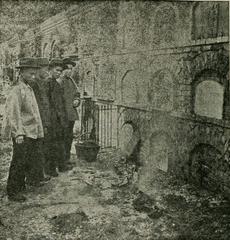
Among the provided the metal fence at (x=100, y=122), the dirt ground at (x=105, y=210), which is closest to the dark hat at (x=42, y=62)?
the metal fence at (x=100, y=122)

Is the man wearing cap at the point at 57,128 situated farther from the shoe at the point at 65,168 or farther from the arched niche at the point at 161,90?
the arched niche at the point at 161,90

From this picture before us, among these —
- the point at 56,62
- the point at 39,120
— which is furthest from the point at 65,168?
the point at 56,62

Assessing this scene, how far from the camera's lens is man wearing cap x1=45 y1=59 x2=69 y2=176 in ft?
10.0

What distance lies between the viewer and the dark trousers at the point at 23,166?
114 inches

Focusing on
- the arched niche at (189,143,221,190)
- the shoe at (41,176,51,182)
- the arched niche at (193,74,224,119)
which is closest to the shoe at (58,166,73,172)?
the shoe at (41,176,51,182)

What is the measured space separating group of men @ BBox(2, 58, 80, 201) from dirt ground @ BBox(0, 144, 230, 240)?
9cm

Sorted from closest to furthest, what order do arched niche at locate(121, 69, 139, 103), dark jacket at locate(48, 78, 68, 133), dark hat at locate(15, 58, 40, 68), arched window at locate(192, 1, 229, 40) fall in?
dark hat at locate(15, 58, 40, 68), dark jacket at locate(48, 78, 68, 133), arched window at locate(192, 1, 229, 40), arched niche at locate(121, 69, 139, 103)

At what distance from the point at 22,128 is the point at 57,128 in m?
0.33

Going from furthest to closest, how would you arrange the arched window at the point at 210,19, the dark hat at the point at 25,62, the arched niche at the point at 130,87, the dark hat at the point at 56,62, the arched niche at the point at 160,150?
the arched niche at the point at 160,150, the arched niche at the point at 130,87, the arched window at the point at 210,19, the dark hat at the point at 56,62, the dark hat at the point at 25,62

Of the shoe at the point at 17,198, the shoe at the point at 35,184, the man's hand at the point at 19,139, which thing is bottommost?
the shoe at the point at 17,198

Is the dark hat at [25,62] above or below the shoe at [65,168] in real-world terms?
above

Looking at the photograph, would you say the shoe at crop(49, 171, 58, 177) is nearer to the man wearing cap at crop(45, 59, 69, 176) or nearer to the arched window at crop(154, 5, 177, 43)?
the man wearing cap at crop(45, 59, 69, 176)

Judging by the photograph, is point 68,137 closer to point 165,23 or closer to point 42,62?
point 42,62

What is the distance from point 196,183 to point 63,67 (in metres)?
1.65
